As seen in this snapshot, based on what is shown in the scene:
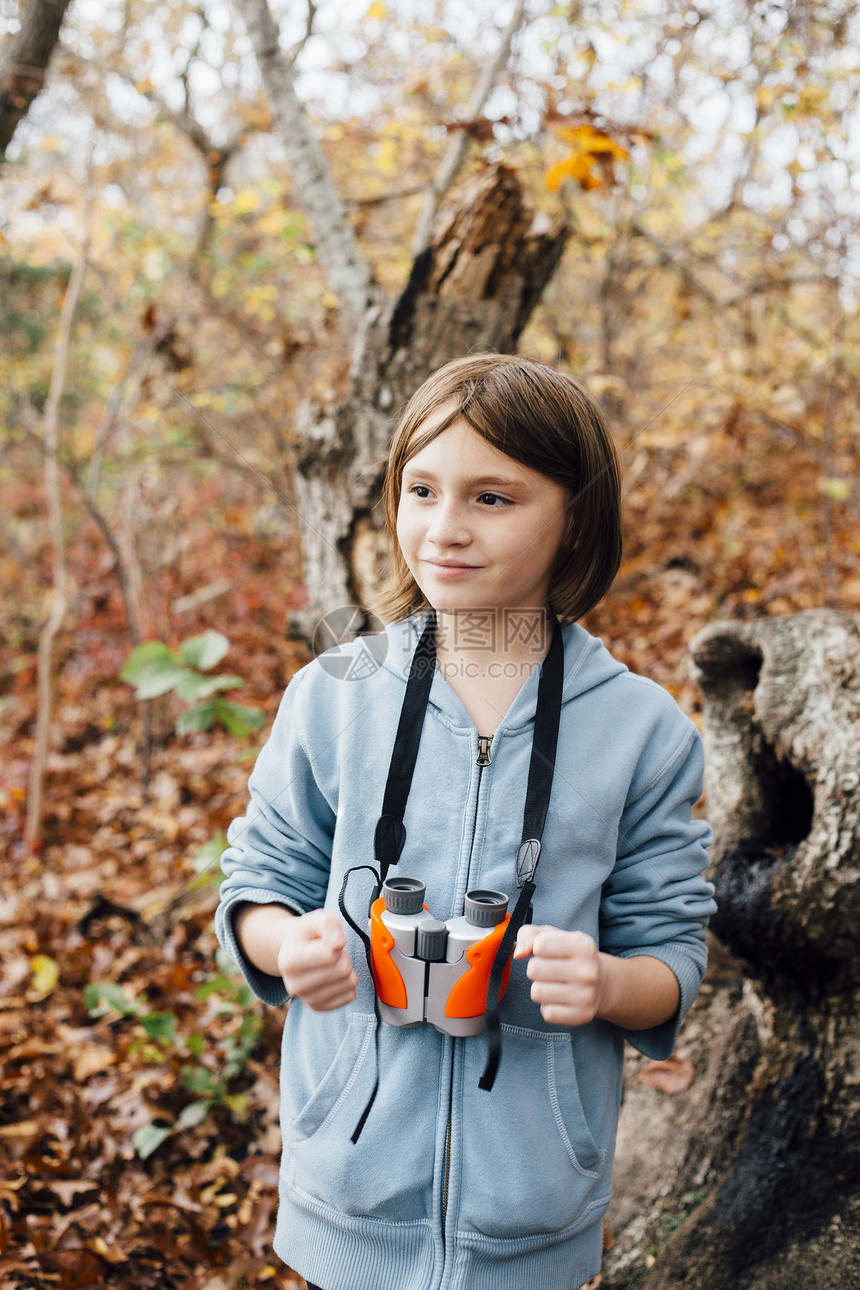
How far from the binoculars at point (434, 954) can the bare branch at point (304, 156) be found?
267 centimetres

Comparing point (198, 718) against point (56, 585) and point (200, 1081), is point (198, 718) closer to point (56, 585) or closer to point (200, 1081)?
point (200, 1081)

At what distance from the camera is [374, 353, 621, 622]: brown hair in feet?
4.13

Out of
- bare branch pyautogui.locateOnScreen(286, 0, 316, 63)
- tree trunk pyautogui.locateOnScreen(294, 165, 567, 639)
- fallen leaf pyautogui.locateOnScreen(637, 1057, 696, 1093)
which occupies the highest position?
bare branch pyautogui.locateOnScreen(286, 0, 316, 63)

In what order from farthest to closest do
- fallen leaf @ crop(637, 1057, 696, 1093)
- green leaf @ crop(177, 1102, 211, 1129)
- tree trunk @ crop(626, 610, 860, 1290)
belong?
1. green leaf @ crop(177, 1102, 211, 1129)
2. fallen leaf @ crop(637, 1057, 696, 1093)
3. tree trunk @ crop(626, 610, 860, 1290)

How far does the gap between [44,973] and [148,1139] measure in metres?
1.20

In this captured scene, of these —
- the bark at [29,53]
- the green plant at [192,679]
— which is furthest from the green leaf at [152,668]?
the bark at [29,53]

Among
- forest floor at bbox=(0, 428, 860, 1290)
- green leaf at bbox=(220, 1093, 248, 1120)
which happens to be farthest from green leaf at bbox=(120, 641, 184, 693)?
green leaf at bbox=(220, 1093, 248, 1120)

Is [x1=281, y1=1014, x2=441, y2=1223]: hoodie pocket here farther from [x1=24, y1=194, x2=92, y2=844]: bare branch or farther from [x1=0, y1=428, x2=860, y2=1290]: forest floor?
[x1=24, y1=194, x2=92, y2=844]: bare branch

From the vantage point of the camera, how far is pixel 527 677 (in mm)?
1401

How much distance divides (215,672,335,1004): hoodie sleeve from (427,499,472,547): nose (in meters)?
0.39

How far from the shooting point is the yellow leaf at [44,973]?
3.17 meters

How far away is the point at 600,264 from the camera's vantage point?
23.9ft

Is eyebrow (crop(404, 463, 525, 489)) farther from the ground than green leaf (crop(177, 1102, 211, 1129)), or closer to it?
farther from the ground

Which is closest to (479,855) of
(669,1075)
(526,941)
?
(526,941)
